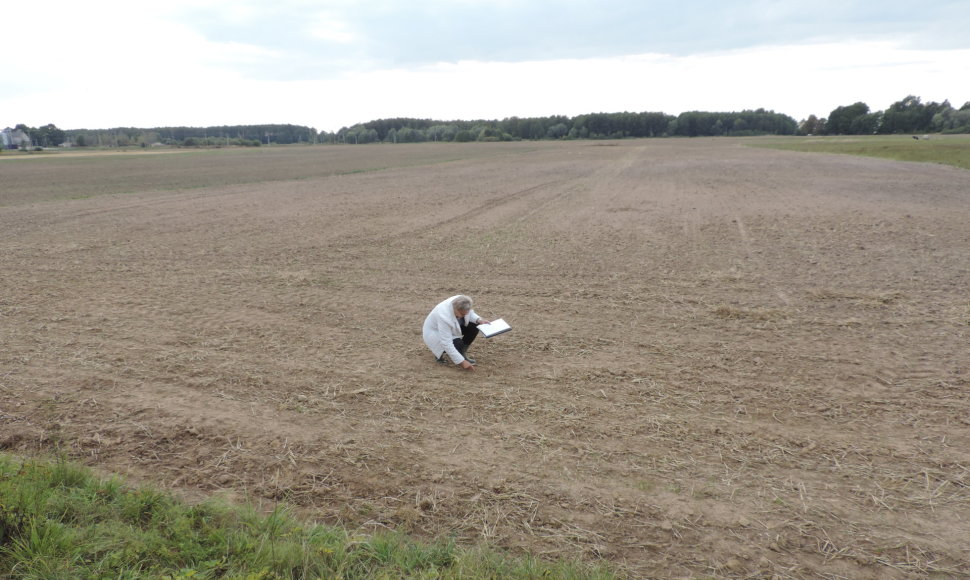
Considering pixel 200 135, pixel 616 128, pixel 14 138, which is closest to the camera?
pixel 14 138

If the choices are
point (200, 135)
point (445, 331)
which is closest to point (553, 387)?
point (445, 331)

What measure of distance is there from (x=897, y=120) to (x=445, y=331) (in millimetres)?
141512

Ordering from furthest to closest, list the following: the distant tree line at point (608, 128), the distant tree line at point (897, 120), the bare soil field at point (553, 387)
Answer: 1. the distant tree line at point (608, 128)
2. the distant tree line at point (897, 120)
3. the bare soil field at point (553, 387)

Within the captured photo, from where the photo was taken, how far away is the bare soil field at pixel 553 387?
4289 millimetres

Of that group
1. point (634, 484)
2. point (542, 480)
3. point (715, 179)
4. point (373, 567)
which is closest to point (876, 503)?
point (634, 484)

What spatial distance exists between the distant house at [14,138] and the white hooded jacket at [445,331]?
6117 inches

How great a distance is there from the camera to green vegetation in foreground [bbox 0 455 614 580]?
11.2 feet

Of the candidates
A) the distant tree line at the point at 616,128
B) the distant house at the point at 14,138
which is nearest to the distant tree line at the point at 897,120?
the distant tree line at the point at 616,128

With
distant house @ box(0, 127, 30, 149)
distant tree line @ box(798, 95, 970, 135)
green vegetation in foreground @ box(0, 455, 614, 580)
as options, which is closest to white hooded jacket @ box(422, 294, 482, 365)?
green vegetation in foreground @ box(0, 455, 614, 580)

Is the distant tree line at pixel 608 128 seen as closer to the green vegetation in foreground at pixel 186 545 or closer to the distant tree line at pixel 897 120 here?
the distant tree line at pixel 897 120

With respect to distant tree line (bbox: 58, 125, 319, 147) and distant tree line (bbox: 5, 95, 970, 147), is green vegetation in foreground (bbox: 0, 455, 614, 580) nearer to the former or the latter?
distant tree line (bbox: 5, 95, 970, 147)

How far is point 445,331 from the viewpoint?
6887mm

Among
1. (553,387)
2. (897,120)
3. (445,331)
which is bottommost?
(553,387)

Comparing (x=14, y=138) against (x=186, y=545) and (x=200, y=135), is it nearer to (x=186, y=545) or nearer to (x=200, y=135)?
(x=200, y=135)
